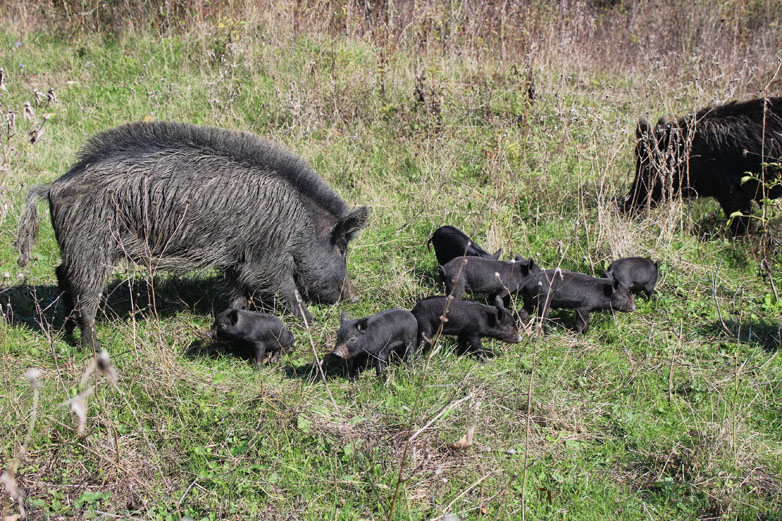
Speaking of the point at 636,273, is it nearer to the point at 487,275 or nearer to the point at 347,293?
the point at 487,275

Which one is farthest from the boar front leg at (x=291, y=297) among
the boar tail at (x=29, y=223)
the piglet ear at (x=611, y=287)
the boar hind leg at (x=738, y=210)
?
the boar hind leg at (x=738, y=210)

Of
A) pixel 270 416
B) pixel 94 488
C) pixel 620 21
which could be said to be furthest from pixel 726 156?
pixel 620 21

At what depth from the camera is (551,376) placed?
4602 mm

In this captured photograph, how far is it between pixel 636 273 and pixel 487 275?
124cm

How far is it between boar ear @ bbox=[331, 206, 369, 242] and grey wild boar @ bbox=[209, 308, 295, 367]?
1.09 meters

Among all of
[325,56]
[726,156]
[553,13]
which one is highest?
[553,13]

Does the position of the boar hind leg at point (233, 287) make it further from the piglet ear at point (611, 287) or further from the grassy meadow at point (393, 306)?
the piglet ear at point (611, 287)

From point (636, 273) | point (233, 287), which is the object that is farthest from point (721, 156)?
point (233, 287)

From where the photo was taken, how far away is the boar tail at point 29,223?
4793mm

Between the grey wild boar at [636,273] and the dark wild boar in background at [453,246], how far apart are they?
3.17 ft

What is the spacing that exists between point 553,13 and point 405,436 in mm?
9157

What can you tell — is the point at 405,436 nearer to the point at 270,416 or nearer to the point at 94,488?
the point at 270,416

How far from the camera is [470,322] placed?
182 inches

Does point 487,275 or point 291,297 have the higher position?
point 487,275
